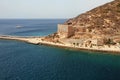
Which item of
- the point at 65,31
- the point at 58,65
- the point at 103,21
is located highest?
the point at 103,21

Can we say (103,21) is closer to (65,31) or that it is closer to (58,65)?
(65,31)

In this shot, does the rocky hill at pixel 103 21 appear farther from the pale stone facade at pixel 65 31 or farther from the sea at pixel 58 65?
the sea at pixel 58 65

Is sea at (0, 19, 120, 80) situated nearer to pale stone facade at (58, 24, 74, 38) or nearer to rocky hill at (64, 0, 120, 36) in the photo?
pale stone facade at (58, 24, 74, 38)

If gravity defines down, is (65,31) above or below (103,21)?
below

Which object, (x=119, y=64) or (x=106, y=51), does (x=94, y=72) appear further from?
(x=106, y=51)

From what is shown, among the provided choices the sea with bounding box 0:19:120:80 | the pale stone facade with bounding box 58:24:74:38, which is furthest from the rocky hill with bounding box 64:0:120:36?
the sea with bounding box 0:19:120:80

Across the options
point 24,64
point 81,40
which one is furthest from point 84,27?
point 24,64

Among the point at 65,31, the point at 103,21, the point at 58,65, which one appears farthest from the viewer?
the point at 103,21

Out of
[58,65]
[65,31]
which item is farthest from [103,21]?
[58,65]

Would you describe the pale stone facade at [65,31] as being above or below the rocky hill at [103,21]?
below

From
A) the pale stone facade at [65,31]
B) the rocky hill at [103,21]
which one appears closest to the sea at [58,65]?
the pale stone facade at [65,31]
